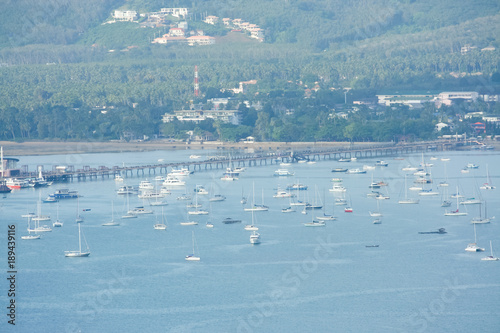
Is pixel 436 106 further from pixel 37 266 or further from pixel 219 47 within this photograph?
pixel 37 266

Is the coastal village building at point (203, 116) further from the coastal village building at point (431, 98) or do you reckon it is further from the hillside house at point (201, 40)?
the hillside house at point (201, 40)

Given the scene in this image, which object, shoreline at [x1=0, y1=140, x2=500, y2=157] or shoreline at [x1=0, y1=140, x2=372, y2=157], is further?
shoreline at [x1=0, y1=140, x2=372, y2=157]

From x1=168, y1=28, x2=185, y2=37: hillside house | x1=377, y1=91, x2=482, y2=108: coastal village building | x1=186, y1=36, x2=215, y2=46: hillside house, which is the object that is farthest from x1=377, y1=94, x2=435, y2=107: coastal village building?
x1=168, y1=28, x2=185, y2=37: hillside house

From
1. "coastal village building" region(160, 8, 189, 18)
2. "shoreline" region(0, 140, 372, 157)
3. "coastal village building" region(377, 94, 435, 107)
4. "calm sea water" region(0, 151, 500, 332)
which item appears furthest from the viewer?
"coastal village building" region(160, 8, 189, 18)

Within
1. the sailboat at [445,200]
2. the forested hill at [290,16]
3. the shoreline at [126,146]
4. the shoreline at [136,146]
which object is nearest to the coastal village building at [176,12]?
the forested hill at [290,16]

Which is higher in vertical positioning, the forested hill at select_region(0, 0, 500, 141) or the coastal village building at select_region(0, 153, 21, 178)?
the forested hill at select_region(0, 0, 500, 141)

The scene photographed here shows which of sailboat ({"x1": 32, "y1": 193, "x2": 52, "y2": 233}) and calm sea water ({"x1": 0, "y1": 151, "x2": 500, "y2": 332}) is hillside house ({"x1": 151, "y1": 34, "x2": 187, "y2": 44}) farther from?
sailboat ({"x1": 32, "y1": 193, "x2": 52, "y2": 233})

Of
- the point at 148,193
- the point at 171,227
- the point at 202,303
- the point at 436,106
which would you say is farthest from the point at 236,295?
the point at 436,106
